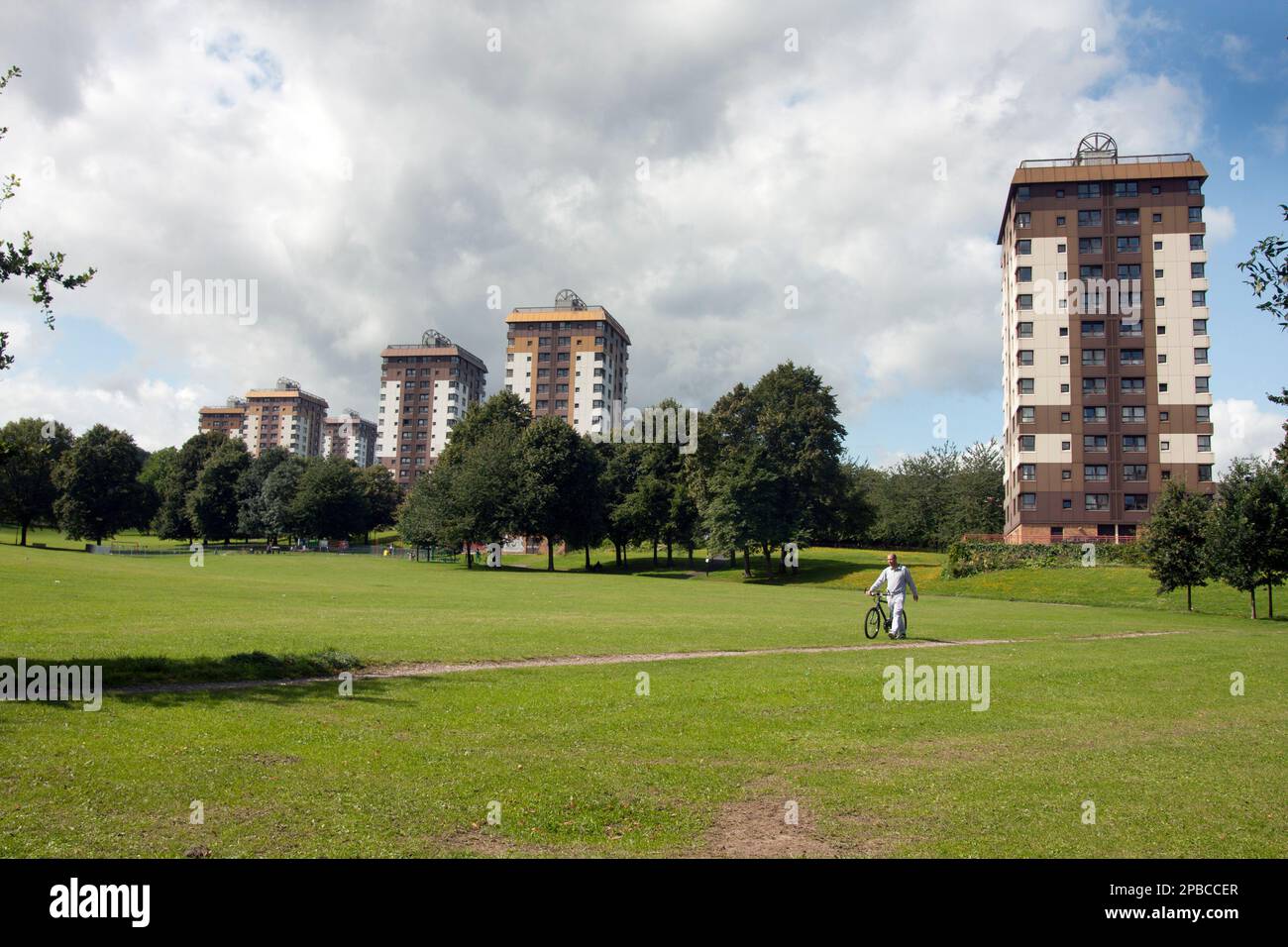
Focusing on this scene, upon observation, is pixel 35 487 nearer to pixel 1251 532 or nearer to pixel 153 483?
pixel 153 483

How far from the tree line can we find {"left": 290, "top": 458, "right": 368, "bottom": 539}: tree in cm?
15

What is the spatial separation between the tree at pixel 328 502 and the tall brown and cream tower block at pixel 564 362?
49.2 meters

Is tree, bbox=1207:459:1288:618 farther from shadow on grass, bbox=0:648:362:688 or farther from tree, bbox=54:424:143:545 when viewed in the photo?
tree, bbox=54:424:143:545

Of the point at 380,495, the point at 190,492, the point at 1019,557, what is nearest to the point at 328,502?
the point at 190,492

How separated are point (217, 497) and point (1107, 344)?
125106 mm

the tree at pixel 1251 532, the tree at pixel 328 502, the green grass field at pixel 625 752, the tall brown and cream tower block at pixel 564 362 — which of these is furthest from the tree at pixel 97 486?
the tree at pixel 1251 532

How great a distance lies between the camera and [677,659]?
69.3 ft

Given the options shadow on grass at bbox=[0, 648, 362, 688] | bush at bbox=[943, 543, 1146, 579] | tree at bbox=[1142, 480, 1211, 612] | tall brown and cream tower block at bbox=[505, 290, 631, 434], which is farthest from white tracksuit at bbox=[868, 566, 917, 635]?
tall brown and cream tower block at bbox=[505, 290, 631, 434]

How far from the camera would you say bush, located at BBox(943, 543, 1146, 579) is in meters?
77.9

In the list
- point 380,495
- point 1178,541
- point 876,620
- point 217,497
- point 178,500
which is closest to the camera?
point 876,620

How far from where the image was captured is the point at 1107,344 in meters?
96.9

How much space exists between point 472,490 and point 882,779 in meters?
85.2
